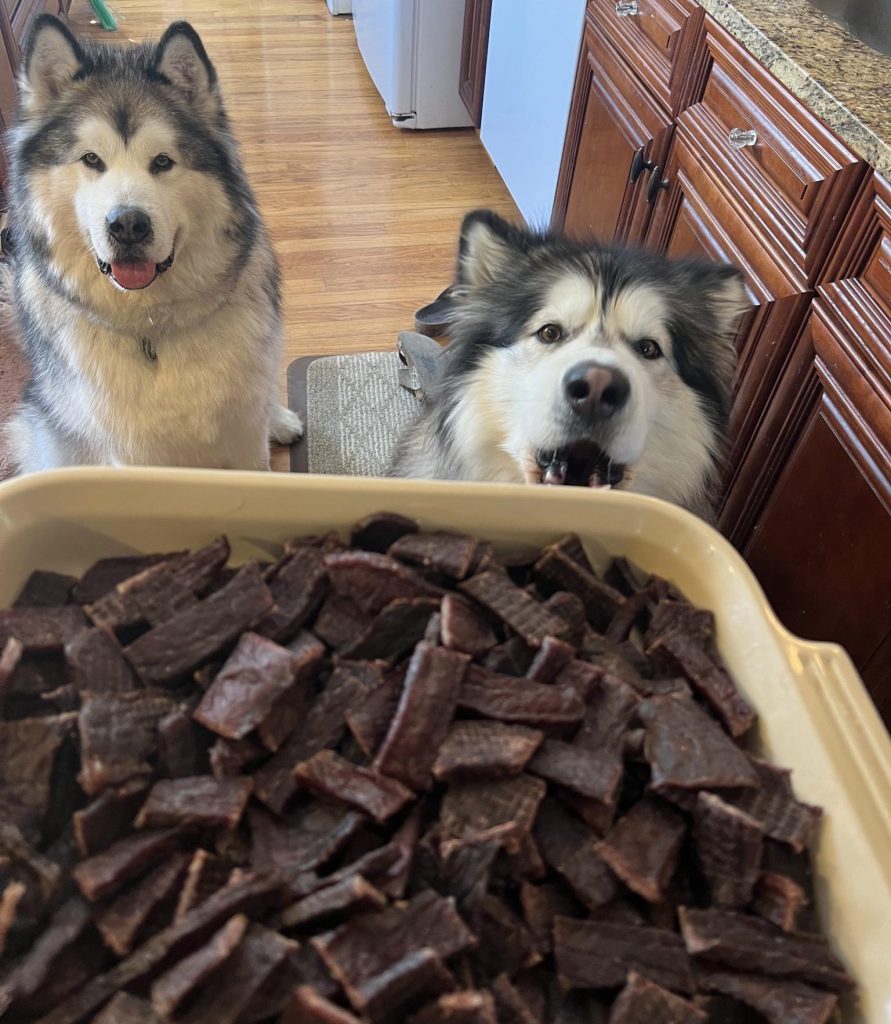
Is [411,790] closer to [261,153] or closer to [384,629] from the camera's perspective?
[384,629]

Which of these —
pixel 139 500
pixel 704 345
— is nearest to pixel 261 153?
pixel 704 345

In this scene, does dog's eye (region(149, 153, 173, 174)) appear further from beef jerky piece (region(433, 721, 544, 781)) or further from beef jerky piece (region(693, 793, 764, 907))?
beef jerky piece (region(693, 793, 764, 907))

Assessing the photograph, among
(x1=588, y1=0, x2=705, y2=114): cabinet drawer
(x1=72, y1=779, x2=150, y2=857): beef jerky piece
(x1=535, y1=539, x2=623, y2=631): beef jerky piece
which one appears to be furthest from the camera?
(x1=588, y1=0, x2=705, y2=114): cabinet drawer

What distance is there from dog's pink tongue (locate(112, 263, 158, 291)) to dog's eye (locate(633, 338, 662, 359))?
0.95 metres

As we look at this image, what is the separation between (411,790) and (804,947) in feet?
1.33

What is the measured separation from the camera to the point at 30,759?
0.81m

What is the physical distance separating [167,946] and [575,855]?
394 millimetres

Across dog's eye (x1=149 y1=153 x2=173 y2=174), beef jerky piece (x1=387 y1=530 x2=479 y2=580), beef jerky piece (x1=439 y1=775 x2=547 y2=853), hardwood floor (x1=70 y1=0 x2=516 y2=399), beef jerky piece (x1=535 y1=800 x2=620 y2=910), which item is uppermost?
dog's eye (x1=149 y1=153 x2=173 y2=174)

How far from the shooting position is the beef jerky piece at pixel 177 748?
836mm

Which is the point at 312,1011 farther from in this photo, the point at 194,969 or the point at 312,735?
the point at 312,735

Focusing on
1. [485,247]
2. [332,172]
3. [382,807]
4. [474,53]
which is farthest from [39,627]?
[474,53]

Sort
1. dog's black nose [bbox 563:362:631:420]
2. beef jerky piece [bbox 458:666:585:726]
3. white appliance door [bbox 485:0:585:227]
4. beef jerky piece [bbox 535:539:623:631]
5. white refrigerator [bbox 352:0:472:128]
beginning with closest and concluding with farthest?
1. beef jerky piece [bbox 458:666:585:726]
2. beef jerky piece [bbox 535:539:623:631]
3. dog's black nose [bbox 563:362:631:420]
4. white appliance door [bbox 485:0:585:227]
5. white refrigerator [bbox 352:0:472:128]

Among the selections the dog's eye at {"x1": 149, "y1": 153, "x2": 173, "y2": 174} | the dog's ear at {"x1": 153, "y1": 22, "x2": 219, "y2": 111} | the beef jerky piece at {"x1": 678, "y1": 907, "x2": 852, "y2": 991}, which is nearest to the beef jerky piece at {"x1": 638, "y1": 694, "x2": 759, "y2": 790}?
the beef jerky piece at {"x1": 678, "y1": 907, "x2": 852, "y2": 991}

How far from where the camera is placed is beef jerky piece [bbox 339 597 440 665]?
0.95m
